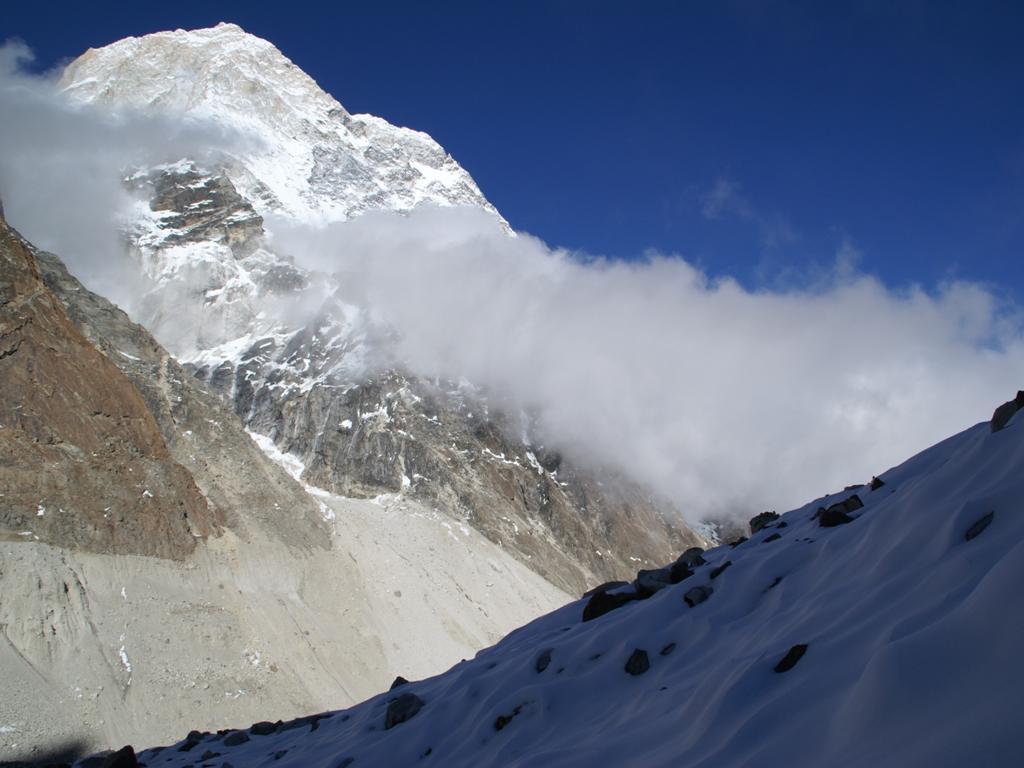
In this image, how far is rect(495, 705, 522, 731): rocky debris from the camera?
228 inches

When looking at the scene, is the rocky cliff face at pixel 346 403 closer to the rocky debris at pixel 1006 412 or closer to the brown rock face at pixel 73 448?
the brown rock face at pixel 73 448

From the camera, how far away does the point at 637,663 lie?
567 cm

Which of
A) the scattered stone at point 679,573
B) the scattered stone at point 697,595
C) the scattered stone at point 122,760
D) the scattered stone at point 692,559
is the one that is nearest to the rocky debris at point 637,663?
the scattered stone at point 697,595

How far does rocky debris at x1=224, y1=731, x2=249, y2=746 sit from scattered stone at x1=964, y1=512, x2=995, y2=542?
9337 millimetres

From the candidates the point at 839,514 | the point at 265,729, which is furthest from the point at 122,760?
the point at 839,514

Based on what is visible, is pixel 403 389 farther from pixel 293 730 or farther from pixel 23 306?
pixel 293 730

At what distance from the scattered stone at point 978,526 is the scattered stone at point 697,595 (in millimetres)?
2508

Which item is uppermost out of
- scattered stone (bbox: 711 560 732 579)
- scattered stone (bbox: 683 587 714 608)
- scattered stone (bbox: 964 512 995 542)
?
scattered stone (bbox: 711 560 732 579)

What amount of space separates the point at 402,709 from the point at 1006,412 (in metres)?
5.93

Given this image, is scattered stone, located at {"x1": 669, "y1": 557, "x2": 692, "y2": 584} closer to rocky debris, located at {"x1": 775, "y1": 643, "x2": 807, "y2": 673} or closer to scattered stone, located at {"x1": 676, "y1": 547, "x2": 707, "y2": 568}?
scattered stone, located at {"x1": 676, "y1": 547, "x2": 707, "y2": 568}

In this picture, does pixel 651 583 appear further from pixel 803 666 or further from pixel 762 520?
pixel 803 666

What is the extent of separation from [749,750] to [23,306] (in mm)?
46079

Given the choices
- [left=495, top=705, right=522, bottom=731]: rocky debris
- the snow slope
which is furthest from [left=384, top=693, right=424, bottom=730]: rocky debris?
[left=495, top=705, right=522, bottom=731]: rocky debris

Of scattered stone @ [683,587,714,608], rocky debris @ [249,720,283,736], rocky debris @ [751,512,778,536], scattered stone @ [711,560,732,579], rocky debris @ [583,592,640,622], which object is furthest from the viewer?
rocky debris @ [249,720,283,736]
